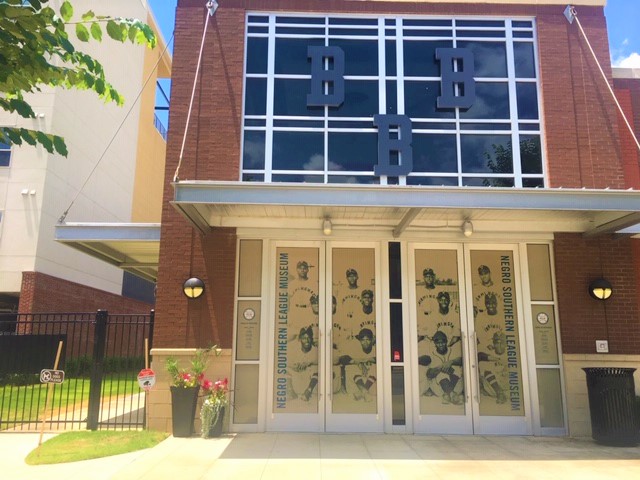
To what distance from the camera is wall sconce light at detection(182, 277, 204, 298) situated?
9555 millimetres

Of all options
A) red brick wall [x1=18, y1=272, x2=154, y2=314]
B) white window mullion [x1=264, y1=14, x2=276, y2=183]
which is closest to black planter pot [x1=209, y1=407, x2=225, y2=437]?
white window mullion [x1=264, y1=14, x2=276, y2=183]

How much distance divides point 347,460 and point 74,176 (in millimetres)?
19400

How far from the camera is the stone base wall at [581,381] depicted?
951 centimetres

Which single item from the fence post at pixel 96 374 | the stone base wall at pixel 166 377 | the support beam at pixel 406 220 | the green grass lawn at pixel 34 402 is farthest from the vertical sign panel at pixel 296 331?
the fence post at pixel 96 374

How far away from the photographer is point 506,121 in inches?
419

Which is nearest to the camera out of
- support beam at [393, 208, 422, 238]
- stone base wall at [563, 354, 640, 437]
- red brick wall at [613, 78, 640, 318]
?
support beam at [393, 208, 422, 238]

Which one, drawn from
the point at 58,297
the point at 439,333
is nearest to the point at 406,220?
the point at 439,333

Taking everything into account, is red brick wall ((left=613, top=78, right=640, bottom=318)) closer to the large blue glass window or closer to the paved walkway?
the large blue glass window

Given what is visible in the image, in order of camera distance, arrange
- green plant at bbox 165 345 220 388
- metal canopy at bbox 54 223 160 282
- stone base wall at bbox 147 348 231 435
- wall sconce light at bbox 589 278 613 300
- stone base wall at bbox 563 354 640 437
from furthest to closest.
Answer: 1. metal canopy at bbox 54 223 160 282
2. wall sconce light at bbox 589 278 613 300
3. stone base wall at bbox 563 354 640 437
4. stone base wall at bbox 147 348 231 435
5. green plant at bbox 165 345 220 388

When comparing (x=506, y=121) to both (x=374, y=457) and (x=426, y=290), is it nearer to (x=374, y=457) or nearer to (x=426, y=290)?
(x=426, y=290)

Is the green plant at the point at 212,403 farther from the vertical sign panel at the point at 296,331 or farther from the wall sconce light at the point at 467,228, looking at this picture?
the wall sconce light at the point at 467,228

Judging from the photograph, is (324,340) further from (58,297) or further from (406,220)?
(58,297)

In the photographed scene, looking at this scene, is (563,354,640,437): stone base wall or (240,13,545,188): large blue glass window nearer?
(563,354,640,437): stone base wall

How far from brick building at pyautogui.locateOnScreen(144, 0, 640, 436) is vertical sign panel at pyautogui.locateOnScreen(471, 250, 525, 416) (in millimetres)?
27
